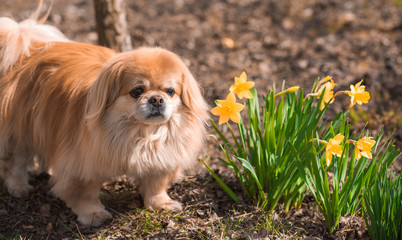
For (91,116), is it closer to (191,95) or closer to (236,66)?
(191,95)

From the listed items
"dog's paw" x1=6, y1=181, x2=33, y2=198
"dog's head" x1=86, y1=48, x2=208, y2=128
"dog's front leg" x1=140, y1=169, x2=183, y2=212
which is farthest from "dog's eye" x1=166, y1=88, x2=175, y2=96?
"dog's paw" x1=6, y1=181, x2=33, y2=198

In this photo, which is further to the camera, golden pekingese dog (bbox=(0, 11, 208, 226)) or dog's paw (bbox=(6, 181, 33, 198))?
dog's paw (bbox=(6, 181, 33, 198))

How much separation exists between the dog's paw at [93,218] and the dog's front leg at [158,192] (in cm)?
29

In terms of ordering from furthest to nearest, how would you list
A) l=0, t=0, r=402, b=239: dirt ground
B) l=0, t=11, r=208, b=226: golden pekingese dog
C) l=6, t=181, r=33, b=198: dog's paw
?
l=6, t=181, r=33, b=198: dog's paw < l=0, t=0, r=402, b=239: dirt ground < l=0, t=11, r=208, b=226: golden pekingese dog

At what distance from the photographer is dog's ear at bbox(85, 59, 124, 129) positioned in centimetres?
264

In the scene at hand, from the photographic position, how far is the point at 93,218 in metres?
3.03

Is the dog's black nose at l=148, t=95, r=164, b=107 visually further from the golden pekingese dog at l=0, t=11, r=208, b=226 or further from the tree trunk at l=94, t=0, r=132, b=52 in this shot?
the tree trunk at l=94, t=0, r=132, b=52

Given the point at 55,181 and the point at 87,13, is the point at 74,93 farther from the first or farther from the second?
the point at 87,13

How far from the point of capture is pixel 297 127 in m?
2.78

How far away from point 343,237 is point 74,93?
187 centimetres

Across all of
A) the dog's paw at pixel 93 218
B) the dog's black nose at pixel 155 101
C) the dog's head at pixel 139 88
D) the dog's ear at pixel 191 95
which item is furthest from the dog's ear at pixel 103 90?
the dog's paw at pixel 93 218

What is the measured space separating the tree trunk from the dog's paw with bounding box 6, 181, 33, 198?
1.41 metres

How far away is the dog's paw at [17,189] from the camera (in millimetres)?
3309

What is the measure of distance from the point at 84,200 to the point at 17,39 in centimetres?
119
